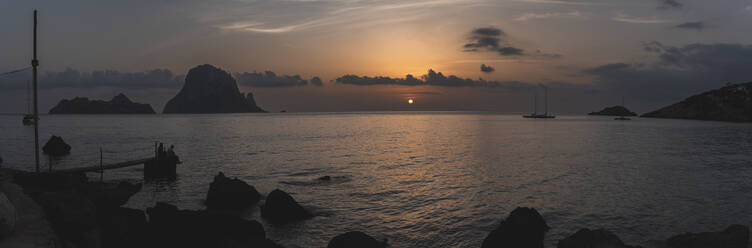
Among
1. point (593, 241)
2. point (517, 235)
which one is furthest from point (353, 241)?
point (593, 241)

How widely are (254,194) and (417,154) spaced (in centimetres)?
3413

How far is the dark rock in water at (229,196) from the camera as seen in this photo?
78.2ft

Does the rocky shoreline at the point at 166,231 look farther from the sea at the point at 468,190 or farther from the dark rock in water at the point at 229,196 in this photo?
the dark rock in water at the point at 229,196

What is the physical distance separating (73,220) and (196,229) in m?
4.19

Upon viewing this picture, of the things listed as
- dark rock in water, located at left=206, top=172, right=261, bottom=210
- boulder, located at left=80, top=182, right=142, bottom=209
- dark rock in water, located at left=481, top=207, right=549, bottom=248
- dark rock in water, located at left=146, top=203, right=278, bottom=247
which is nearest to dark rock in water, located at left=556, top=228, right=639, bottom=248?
dark rock in water, located at left=481, top=207, right=549, bottom=248

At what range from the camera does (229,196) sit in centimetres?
2389

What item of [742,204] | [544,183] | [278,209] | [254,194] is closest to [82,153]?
[254,194]

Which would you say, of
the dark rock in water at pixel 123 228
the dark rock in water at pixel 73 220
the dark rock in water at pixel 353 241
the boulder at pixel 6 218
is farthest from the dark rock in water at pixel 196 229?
the boulder at pixel 6 218

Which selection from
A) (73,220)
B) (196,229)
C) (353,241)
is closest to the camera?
(73,220)

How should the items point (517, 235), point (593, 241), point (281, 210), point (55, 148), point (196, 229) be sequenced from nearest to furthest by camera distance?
1. point (593, 241)
2. point (517, 235)
3. point (196, 229)
4. point (281, 210)
5. point (55, 148)

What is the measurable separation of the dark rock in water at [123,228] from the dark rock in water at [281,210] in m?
6.02

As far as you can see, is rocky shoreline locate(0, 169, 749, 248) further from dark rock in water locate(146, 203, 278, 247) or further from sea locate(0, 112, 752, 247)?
sea locate(0, 112, 752, 247)

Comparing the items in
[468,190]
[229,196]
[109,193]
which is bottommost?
[468,190]

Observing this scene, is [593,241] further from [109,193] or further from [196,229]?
[109,193]
